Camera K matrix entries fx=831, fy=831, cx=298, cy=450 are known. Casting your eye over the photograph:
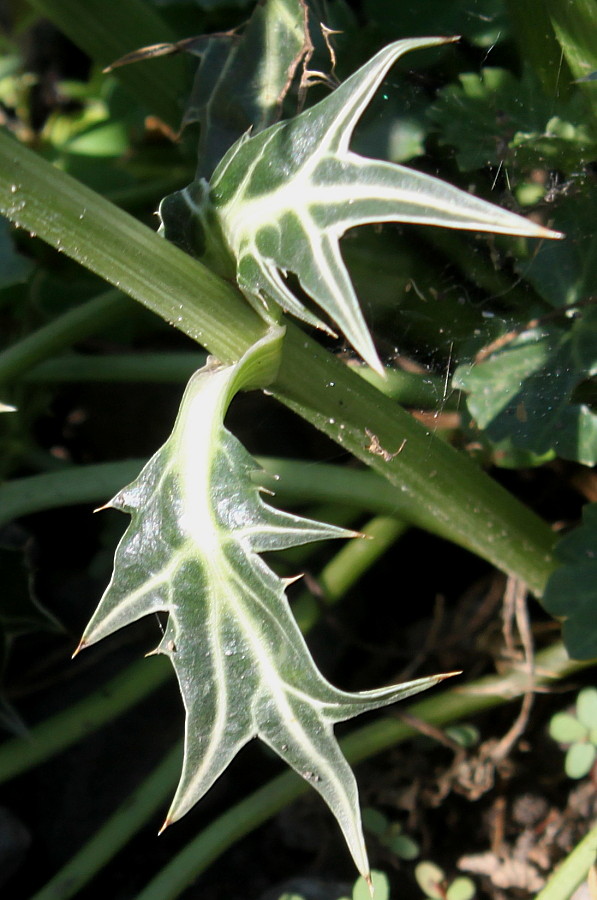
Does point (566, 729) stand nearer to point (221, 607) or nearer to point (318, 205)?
point (221, 607)

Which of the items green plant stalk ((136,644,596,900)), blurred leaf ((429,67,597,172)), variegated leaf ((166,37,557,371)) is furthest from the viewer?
green plant stalk ((136,644,596,900))

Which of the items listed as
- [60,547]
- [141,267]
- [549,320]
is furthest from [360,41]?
[60,547]

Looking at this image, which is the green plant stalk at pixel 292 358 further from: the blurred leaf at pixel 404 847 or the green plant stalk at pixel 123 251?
the blurred leaf at pixel 404 847

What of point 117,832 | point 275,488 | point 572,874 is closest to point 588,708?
point 572,874

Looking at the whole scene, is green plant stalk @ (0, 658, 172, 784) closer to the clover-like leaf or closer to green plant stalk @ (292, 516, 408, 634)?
green plant stalk @ (292, 516, 408, 634)

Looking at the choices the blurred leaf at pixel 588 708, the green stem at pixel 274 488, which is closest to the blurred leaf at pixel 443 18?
the green stem at pixel 274 488

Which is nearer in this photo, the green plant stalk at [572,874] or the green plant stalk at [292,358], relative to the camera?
the green plant stalk at [292,358]

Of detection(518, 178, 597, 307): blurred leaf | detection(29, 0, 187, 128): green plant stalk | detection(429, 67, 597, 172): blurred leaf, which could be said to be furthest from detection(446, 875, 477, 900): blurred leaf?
detection(29, 0, 187, 128): green plant stalk
